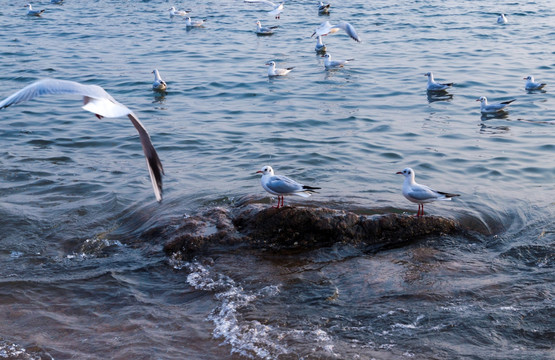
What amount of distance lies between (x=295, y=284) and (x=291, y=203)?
1851 mm

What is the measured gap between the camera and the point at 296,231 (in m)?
6.44

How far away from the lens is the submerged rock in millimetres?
6379

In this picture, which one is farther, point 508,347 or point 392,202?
point 392,202

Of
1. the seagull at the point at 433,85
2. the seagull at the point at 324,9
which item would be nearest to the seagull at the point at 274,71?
the seagull at the point at 433,85

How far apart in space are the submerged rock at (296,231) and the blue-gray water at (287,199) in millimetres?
169

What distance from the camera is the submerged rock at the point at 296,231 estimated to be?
6379mm

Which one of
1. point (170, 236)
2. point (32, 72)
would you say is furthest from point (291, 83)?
point (170, 236)

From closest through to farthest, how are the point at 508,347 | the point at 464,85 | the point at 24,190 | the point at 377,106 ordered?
1. the point at 508,347
2. the point at 24,190
3. the point at 377,106
4. the point at 464,85

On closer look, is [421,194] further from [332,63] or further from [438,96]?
[332,63]

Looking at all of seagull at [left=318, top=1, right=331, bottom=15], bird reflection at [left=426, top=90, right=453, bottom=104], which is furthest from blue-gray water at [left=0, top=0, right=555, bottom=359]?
seagull at [left=318, top=1, right=331, bottom=15]

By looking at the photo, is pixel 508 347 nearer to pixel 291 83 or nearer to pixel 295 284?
pixel 295 284

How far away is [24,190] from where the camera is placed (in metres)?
8.16

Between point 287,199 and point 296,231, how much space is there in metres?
1.22

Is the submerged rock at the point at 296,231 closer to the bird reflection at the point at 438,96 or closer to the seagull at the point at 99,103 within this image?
the seagull at the point at 99,103
